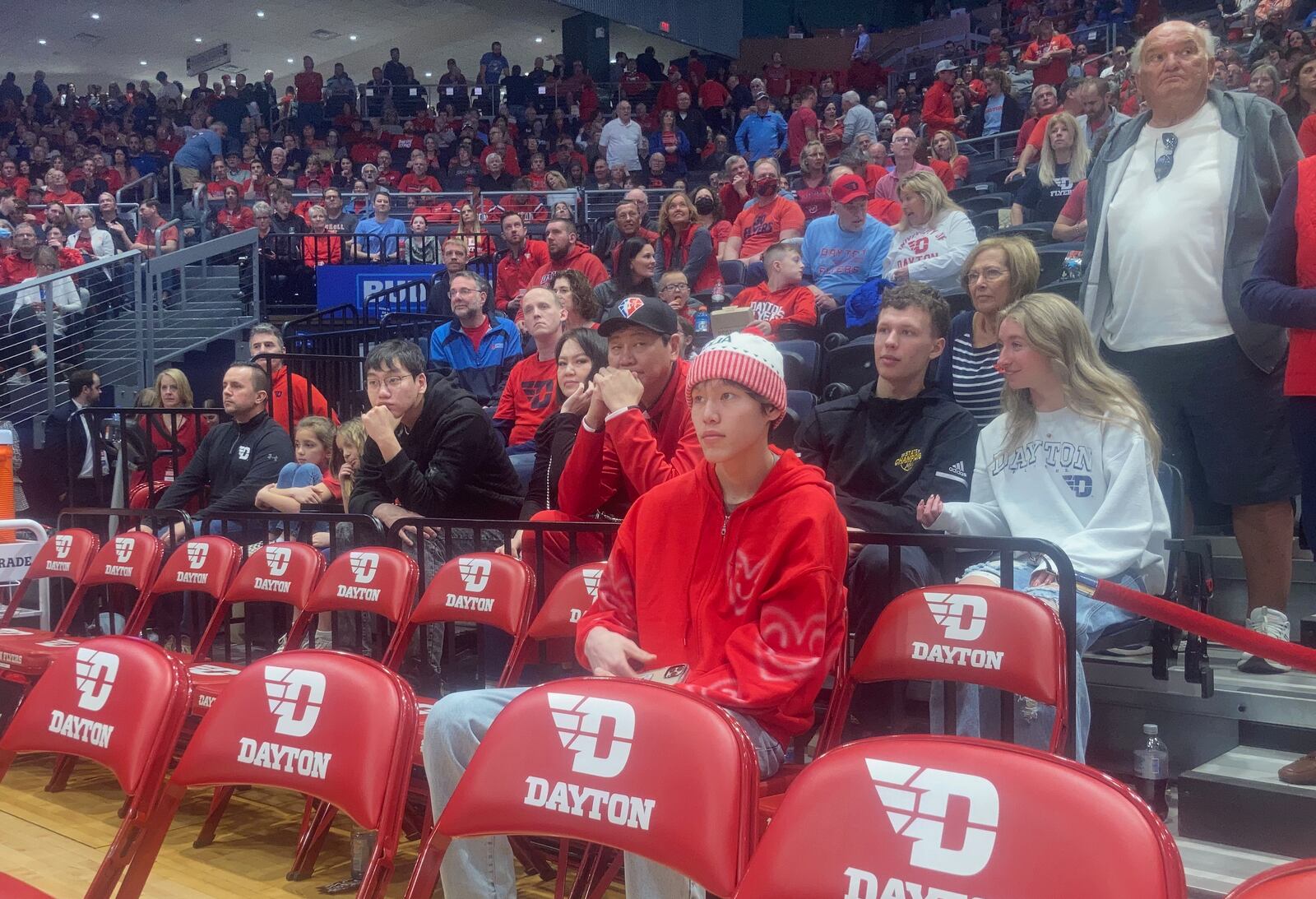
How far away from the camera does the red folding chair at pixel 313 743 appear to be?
1.70m

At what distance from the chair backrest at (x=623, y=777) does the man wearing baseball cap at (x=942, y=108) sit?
1121cm

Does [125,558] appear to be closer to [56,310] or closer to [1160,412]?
[1160,412]

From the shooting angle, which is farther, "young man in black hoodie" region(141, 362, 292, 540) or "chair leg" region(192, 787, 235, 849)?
"young man in black hoodie" region(141, 362, 292, 540)

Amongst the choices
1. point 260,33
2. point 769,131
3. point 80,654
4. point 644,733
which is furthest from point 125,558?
point 260,33

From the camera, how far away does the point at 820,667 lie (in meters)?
2.12

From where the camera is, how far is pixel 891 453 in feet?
10.4

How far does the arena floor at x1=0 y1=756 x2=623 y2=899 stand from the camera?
2939 mm

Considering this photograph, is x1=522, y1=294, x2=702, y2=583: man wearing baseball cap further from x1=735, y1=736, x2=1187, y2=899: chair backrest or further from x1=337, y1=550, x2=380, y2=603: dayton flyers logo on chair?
x1=735, y1=736, x2=1187, y2=899: chair backrest

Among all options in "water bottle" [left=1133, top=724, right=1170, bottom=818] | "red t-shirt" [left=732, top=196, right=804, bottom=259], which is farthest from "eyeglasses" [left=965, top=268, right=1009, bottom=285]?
"red t-shirt" [left=732, top=196, right=804, bottom=259]

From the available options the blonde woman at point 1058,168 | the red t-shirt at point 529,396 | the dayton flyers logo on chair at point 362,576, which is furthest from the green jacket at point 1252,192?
the blonde woman at point 1058,168

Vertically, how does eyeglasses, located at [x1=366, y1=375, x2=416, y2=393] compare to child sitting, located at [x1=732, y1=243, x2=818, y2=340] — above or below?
below

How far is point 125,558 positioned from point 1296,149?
429 centimetres

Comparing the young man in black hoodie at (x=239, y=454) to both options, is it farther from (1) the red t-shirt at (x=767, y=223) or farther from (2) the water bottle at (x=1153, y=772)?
(2) the water bottle at (x=1153, y=772)

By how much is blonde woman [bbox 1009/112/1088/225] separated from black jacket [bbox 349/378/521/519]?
12.7 ft
